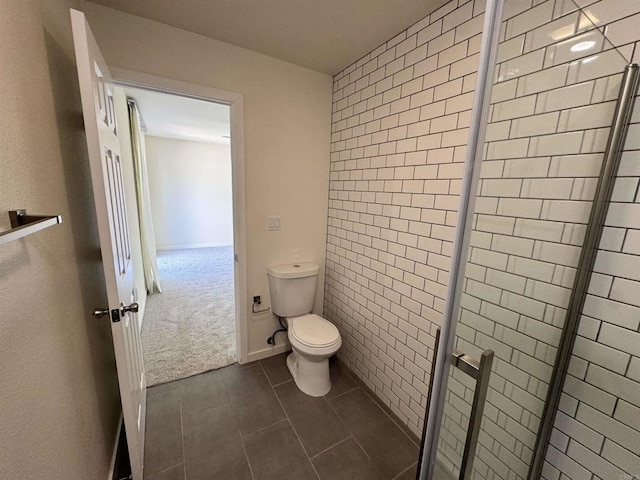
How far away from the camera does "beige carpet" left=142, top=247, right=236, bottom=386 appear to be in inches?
84.3

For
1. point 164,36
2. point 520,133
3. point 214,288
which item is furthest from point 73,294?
point 214,288

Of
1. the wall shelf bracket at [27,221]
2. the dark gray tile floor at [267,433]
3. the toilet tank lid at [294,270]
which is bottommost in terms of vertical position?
the dark gray tile floor at [267,433]

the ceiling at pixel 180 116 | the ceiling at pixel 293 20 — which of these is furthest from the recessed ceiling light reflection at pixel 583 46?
the ceiling at pixel 180 116

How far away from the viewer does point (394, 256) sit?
1.70 metres

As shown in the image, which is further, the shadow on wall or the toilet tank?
the toilet tank

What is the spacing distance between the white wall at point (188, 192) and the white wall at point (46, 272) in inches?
173

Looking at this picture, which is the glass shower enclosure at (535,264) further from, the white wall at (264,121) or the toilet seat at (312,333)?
the white wall at (264,121)

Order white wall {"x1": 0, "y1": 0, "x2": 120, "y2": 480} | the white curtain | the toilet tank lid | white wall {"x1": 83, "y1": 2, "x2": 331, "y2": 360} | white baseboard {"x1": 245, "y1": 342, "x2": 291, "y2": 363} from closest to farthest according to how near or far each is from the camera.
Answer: white wall {"x1": 0, "y1": 0, "x2": 120, "y2": 480}, white wall {"x1": 83, "y1": 2, "x2": 331, "y2": 360}, the toilet tank lid, white baseboard {"x1": 245, "y1": 342, "x2": 291, "y2": 363}, the white curtain

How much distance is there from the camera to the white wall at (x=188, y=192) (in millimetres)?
5352

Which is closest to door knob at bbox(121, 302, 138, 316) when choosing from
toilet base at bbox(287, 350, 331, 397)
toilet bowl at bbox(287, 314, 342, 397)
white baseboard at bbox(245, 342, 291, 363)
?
toilet bowl at bbox(287, 314, 342, 397)

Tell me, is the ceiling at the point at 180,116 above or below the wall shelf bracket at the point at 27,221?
above

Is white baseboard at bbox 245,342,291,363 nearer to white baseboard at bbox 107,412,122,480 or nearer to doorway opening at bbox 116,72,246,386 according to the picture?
doorway opening at bbox 116,72,246,386

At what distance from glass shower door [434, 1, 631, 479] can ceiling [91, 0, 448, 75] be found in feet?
2.58

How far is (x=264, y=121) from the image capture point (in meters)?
1.92
